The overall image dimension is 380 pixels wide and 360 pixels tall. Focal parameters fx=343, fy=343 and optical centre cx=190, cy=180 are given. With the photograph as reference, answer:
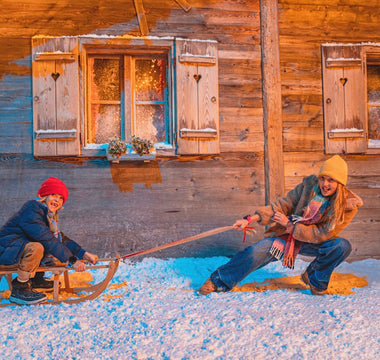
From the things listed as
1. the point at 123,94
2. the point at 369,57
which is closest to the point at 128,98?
the point at 123,94

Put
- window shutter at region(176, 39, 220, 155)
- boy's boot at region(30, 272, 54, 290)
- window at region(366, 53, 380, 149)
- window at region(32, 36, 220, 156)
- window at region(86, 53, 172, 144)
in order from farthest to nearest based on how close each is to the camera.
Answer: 1. window at region(366, 53, 380, 149)
2. window at region(86, 53, 172, 144)
3. window shutter at region(176, 39, 220, 155)
4. window at region(32, 36, 220, 156)
5. boy's boot at region(30, 272, 54, 290)

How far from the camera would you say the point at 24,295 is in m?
2.90

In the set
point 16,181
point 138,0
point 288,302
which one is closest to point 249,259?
point 288,302

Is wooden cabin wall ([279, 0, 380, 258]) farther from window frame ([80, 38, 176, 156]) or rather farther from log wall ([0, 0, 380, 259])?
window frame ([80, 38, 176, 156])

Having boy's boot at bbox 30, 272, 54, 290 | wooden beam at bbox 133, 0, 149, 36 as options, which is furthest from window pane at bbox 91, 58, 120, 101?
boy's boot at bbox 30, 272, 54, 290

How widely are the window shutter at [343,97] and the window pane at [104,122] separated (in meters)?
2.86

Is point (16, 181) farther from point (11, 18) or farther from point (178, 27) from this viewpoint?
point (178, 27)

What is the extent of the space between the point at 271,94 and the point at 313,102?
0.63 metres

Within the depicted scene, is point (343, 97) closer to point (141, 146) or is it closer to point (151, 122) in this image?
point (151, 122)

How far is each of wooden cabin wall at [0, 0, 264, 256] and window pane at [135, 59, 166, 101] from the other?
395 mm

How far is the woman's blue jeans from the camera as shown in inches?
118

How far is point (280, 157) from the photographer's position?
4.61 metres

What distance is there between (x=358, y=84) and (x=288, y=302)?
10.7 ft

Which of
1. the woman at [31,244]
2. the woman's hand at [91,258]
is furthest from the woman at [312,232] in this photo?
the woman at [31,244]
